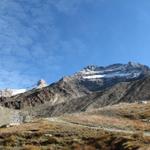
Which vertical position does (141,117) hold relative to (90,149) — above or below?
above

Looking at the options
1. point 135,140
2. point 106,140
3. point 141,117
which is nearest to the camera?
point 135,140

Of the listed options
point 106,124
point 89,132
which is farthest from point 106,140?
point 106,124

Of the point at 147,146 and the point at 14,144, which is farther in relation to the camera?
the point at 14,144

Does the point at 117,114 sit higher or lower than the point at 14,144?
higher

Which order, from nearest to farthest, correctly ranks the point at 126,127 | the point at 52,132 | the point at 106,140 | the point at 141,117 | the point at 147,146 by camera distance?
1. the point at 147,146
2. the point at 106,140
3. the point at 52,132
4. the point at 126,127
5. the point at 141,117

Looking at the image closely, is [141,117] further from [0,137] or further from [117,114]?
[0,137]

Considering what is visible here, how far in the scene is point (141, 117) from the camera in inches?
3214

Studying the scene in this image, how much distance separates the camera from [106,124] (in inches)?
2473

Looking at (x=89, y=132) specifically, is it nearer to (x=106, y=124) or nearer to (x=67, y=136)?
(x=67, y=136)

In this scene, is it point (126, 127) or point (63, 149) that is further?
point (126, 127)

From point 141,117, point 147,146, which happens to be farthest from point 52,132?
point 141,117

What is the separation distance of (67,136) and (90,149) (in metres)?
6.83

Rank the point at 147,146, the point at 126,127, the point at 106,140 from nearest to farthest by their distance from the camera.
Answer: the point at 147,146
the point at 106,140
the point at 126,127

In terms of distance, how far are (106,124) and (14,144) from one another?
19744 mm
